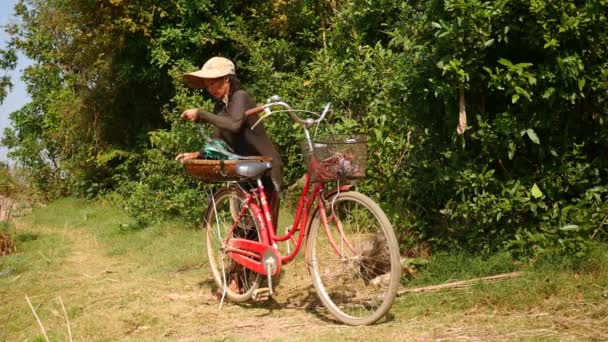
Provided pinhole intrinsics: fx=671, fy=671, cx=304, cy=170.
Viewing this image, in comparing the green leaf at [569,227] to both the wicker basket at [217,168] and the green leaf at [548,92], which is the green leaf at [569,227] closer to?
the green leaf at [548,92]

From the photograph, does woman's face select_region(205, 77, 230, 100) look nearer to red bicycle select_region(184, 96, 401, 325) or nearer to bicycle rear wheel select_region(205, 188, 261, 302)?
red bicycle select_region(184, 96, 401, 325)

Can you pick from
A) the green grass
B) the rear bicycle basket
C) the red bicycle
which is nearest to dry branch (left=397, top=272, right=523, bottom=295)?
the green grass

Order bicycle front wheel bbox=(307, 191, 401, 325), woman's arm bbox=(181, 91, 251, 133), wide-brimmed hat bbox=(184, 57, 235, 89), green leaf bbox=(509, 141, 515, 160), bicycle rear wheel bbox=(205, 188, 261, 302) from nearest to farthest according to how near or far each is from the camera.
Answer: bicycle front wheel bbox=(307, 191, 401, 325), green leaf bbox=(509, 141, 515, 160), woman's arm bbox=(181, 91, 251, 133), wide-brimmed hat bbox=(184, 57, 235, 89), bicycle rear wheel bbox=(205, 188, 261, 302)

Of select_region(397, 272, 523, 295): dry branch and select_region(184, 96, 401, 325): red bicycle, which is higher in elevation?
select_region(184, 96, 401, 325): red bicycle

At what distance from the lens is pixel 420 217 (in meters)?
5.95

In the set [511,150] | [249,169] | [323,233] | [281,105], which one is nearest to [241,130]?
[249,169]

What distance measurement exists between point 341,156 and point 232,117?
1.28m

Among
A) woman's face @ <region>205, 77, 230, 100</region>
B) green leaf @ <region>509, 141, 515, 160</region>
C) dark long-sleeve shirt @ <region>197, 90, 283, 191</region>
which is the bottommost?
green leaf @ <region>509, 141, 515, 160</region>

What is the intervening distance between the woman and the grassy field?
101cm

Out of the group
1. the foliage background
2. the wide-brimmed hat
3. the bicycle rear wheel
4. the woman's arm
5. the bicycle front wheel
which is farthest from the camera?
the bicycle rear wheel

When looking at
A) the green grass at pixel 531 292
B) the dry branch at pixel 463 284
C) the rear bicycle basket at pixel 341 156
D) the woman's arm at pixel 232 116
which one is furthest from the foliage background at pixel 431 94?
the woman's arm at pixel 232 116

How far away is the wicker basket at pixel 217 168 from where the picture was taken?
16.9ft

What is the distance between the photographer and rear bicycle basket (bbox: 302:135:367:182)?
4.33 m

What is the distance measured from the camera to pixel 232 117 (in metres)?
5.29
